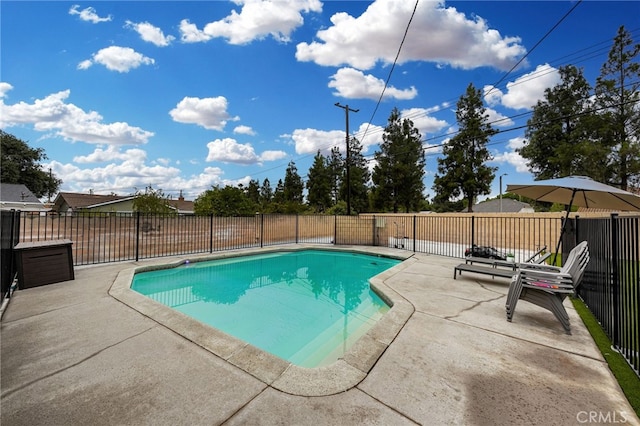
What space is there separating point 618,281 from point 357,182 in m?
28.8

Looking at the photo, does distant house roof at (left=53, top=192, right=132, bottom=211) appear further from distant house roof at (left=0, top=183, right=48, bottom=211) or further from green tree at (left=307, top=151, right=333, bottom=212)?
green tree at (left=307, top=151, right=333, bottom=212)

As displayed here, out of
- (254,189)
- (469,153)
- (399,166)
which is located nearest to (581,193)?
(469,153)

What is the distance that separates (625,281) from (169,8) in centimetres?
1101

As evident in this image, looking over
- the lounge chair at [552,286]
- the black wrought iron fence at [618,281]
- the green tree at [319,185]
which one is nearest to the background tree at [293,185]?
the green tree at [319,185]

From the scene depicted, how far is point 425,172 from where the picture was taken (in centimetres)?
2628

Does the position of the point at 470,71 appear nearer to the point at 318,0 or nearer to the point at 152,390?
the point at 318,0

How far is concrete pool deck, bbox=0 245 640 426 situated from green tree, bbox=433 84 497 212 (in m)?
21.5

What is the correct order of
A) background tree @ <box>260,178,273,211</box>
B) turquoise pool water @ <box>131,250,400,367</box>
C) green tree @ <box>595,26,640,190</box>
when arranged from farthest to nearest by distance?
1. background tree @ <box>260,178,273,211</box>
2. green tree @ <box>595,26,640,190</box>
3. turquoise pool water @ <box>131,250,400,367</box>

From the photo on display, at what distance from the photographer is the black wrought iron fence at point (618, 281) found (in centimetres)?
241

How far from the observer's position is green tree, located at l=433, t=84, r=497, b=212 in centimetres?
2219

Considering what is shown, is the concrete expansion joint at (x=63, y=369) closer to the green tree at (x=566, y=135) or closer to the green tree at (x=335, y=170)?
the green tree at (x=566, y=135)

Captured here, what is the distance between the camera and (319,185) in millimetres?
33969

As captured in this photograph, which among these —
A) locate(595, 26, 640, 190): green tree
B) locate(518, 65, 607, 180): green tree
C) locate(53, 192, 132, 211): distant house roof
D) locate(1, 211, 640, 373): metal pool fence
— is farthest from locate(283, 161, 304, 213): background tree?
locate(595, 26, 640, 190): green tree

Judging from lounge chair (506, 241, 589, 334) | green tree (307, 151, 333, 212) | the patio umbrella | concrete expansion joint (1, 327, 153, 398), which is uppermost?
green tree (307, 151, 333, 212)
